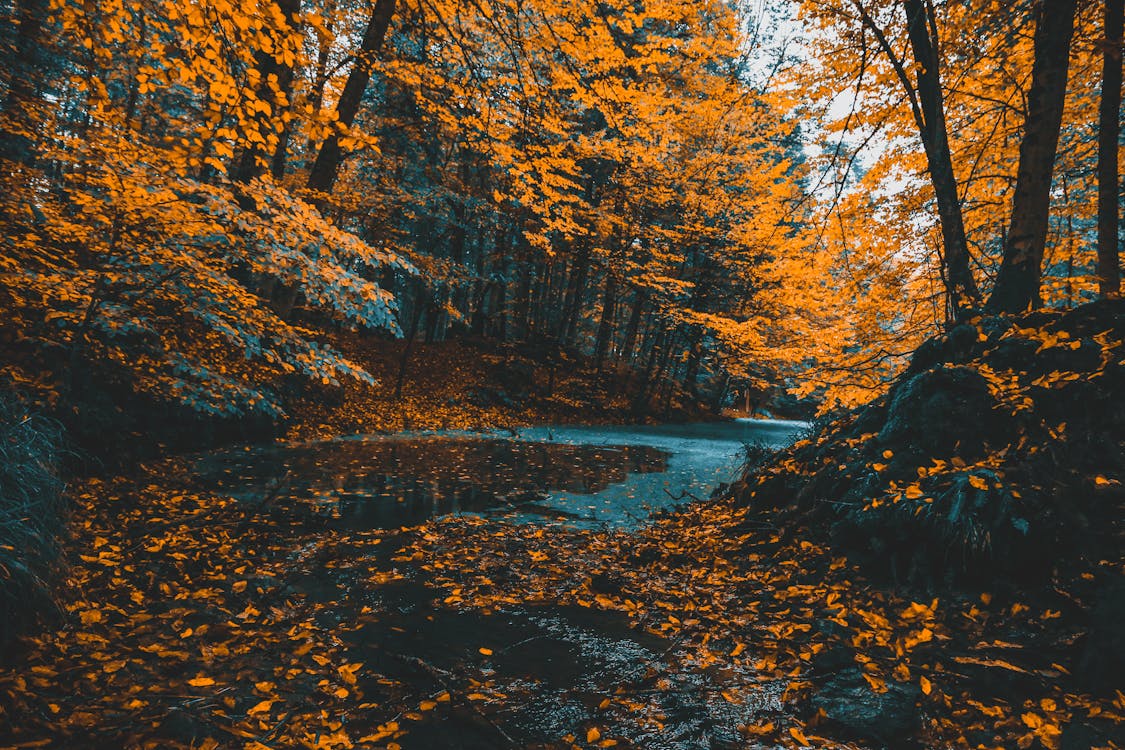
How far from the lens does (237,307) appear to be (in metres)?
6.25

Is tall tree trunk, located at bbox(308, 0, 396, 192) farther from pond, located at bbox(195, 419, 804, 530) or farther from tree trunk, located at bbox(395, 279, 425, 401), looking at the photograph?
tree trunk, located at bbox(395, 279, 425, 401)

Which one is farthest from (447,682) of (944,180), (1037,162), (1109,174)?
(1109,174)

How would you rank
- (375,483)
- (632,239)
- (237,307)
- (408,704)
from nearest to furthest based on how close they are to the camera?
1. (408,704)
2. (237,307)
3. (375,483)
4. (632,239)

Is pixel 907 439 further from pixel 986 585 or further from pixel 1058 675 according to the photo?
pixel 1058 675

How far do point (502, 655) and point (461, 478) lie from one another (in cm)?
538

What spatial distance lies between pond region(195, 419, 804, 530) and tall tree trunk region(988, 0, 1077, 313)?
4.29 meters

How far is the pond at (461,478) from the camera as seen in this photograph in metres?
6.79

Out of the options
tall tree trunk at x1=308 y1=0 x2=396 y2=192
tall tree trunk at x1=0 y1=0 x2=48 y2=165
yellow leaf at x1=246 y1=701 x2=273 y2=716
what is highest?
tall tree trunk at x1=308 y1=0 x2=396 y2=192

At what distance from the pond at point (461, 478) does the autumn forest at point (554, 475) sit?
0.32ft

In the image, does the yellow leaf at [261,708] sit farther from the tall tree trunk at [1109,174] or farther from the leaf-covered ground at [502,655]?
the tall tree trunk at [1109,174]

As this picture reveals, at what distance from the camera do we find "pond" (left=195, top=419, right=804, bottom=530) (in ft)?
22.3

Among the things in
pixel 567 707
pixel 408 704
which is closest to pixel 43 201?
pixel 408 704

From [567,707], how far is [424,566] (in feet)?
8.11

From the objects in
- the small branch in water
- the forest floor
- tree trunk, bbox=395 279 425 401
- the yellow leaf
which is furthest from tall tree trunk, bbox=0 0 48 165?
tree trunk, bbox=395 279 425 401
